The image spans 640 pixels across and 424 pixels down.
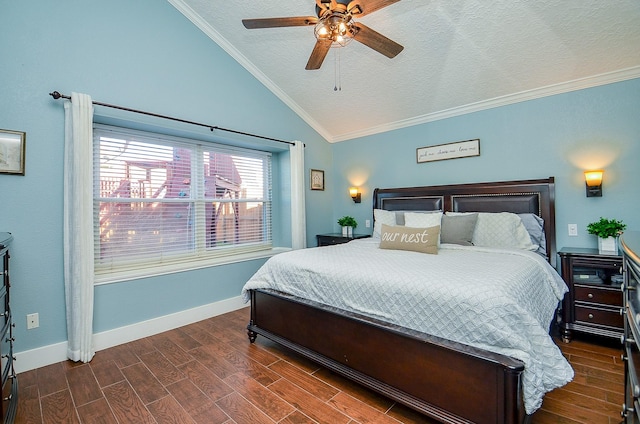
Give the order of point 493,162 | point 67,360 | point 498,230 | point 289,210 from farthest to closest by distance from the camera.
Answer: point 289,210, point 493,162, point 498,230, point 67,360

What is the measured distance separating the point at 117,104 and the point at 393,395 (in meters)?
3.21

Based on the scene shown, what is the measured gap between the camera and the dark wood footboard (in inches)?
54.3

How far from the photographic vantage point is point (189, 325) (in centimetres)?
319

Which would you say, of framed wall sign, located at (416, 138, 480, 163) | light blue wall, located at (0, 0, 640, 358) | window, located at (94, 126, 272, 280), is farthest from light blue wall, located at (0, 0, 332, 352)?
framed wall sign, located at (416, 138, 480, 163)

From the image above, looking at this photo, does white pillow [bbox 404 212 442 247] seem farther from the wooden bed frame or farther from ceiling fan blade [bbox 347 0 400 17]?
ceiling fan blade [bbox 347 0 400 17]

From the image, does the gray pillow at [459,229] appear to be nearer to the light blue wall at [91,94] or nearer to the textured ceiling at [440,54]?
the textured ceiling at [440,54]

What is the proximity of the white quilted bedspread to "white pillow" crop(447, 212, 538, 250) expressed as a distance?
1.16ft

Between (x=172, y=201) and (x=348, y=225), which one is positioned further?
(x=348, y=225)

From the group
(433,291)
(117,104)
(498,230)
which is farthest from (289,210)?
(433,291)

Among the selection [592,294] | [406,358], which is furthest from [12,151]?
[592,294]

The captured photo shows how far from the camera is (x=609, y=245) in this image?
103 inches

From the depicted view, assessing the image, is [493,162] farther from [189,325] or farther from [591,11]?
[189,325]

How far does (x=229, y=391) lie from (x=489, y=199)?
3129 mm

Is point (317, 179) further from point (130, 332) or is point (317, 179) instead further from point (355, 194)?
point (130, 332)
